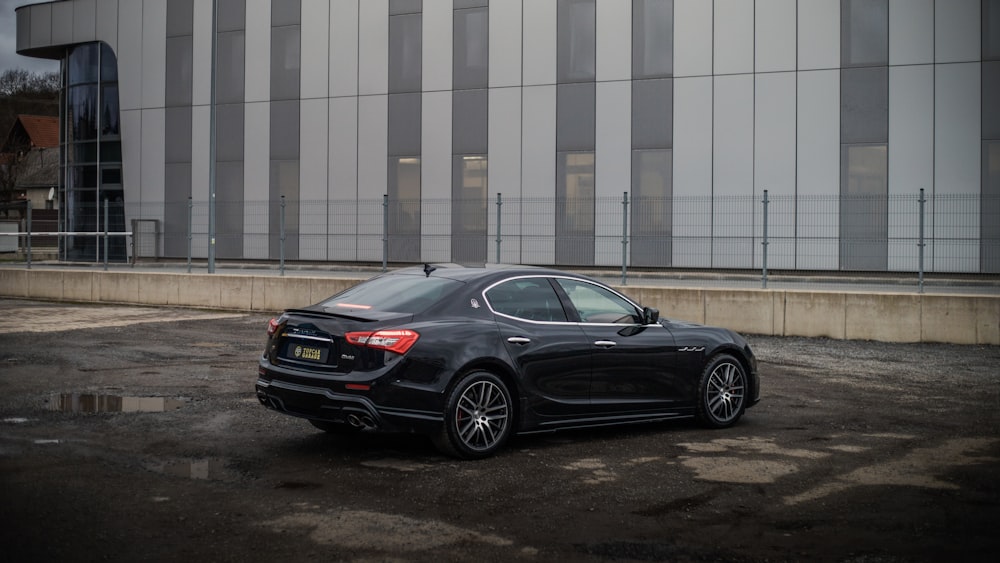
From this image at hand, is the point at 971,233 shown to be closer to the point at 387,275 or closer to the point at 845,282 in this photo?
the point at 845,282

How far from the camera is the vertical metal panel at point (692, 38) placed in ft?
94.5

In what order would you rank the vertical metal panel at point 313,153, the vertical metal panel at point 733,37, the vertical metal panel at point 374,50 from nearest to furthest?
the vertical metal panel at point 733,37, the vertical metal panel at point 374,50, the vertical metal panel at point 313,153

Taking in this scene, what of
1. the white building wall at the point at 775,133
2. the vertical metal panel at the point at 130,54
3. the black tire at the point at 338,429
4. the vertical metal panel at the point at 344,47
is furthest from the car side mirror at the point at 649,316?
the vertical metal panel at the point at 130,54

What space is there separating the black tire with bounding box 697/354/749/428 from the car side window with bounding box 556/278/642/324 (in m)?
0.86

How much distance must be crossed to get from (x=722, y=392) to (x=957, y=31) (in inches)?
844

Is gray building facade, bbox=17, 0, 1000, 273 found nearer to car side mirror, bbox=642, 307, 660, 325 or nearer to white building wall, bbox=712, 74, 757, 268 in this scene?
white building wall, bbox=712, 74, 757, 268

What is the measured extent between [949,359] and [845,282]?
255 inches

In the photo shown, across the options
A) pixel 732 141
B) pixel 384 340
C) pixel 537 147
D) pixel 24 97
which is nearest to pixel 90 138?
pixel 537 147

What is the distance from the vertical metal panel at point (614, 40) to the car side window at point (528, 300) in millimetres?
22381

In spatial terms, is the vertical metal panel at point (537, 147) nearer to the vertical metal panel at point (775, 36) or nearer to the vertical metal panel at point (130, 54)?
the vertical metal panel at point (775, 36)

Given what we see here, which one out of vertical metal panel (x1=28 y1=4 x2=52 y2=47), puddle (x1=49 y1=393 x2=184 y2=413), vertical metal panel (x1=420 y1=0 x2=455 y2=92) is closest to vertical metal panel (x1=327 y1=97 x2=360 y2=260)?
vertical metal panel (x1=420 y1=0 x2=455 y2=92)

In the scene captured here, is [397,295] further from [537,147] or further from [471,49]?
[471,49]

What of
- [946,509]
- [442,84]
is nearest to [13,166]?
[442,84]

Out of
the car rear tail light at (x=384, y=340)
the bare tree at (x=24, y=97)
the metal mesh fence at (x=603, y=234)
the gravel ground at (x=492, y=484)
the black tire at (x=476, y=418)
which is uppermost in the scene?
the bare tree at (x=24, y=97)
